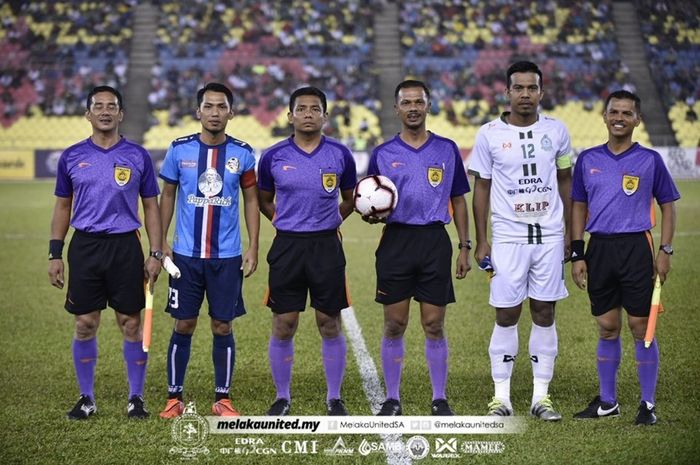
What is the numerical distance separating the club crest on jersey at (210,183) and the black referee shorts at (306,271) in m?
0.48

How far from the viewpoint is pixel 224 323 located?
19.2 ft

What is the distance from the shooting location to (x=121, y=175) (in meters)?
5.79

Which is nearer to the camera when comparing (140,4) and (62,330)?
(62,330)

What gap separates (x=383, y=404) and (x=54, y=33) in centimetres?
3151

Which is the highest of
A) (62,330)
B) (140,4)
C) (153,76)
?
(140,4)

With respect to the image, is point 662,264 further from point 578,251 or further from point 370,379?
point 370,379

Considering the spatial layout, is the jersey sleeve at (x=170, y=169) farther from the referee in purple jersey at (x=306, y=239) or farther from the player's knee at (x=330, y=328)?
the player's knee at (x=330, y=328)

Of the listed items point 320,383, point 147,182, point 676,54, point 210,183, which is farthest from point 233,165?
point 676,54

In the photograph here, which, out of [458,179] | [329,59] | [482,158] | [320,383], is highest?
[329,59]

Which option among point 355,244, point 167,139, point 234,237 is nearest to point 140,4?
point 167,139

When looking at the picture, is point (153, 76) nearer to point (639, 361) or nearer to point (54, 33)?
point (54, 33)

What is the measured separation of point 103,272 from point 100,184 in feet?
1.77

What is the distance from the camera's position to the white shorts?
5781 mm

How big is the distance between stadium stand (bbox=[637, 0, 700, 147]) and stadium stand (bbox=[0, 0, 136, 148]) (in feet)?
61.5
